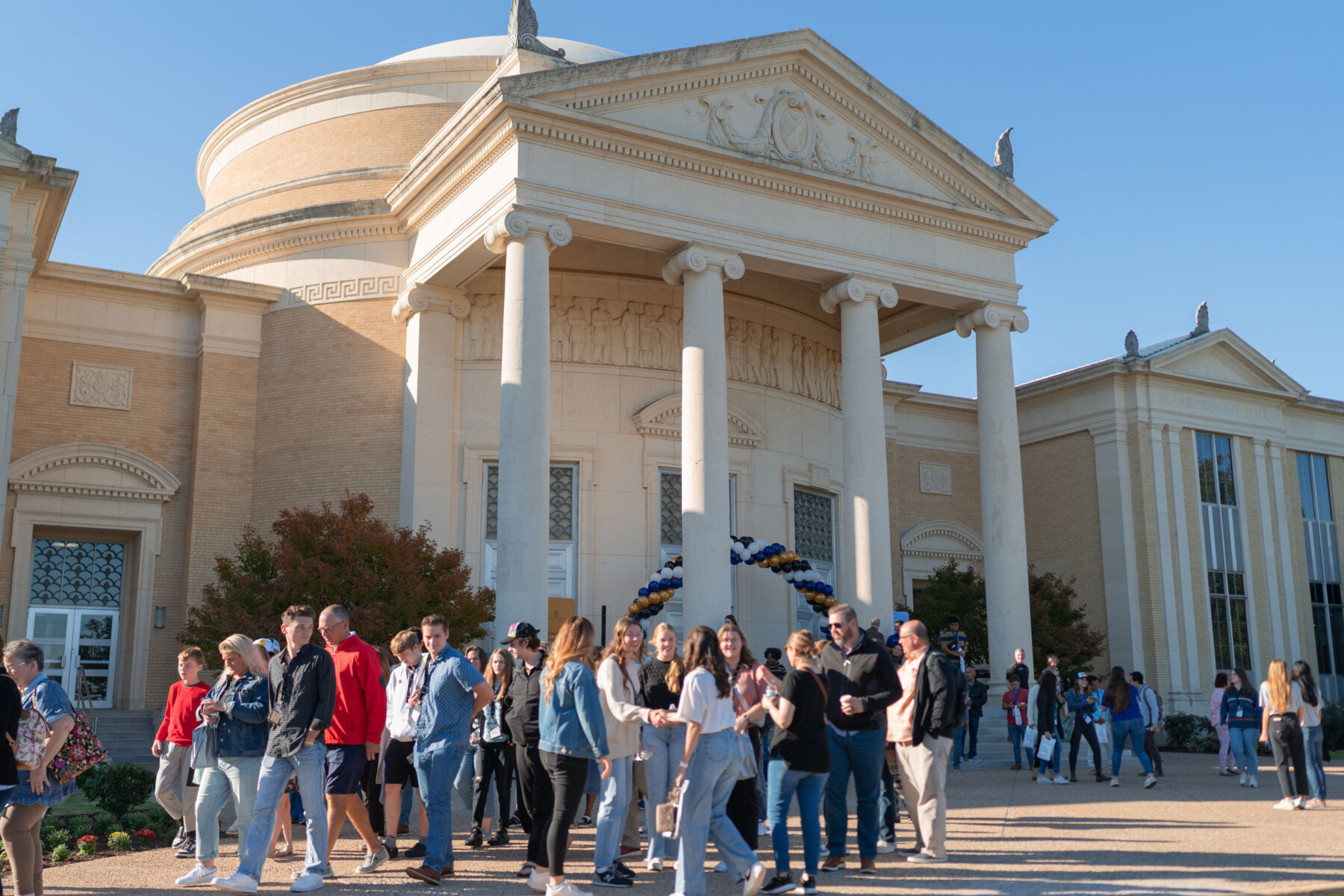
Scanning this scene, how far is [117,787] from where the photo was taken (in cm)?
1281

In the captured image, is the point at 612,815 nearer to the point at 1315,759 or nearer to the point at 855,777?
the point at 855,777

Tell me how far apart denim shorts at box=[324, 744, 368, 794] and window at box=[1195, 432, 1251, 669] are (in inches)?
1162

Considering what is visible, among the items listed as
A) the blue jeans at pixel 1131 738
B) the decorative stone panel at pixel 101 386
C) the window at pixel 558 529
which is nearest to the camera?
the blue jeans at pixel 1131 738

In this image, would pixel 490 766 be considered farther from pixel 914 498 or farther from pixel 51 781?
pixel 914 498

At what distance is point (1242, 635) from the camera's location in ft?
111

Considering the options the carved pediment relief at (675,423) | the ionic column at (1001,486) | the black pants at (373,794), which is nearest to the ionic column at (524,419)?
the carved pediment relief at (675,423)

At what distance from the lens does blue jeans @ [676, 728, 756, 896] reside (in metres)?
8.16

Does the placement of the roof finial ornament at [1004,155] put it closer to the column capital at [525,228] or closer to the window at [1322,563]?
the column capital at [525,228]

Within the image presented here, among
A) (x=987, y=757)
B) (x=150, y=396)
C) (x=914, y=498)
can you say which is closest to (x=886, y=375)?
(x=914, y=498)

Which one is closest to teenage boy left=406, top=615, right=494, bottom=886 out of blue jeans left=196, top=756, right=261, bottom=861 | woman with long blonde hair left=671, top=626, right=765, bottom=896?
blue jeans left=196, top=756, right=261, bottom=861

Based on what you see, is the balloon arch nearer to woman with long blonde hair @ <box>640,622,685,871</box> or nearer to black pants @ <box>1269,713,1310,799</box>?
black pants @ <box>1269,713,1310,799</box>

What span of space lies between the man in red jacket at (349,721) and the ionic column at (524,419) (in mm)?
8749

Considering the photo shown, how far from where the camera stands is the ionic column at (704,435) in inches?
792

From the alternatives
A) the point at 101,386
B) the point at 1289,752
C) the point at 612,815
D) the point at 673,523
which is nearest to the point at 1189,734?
the point at 673,523
